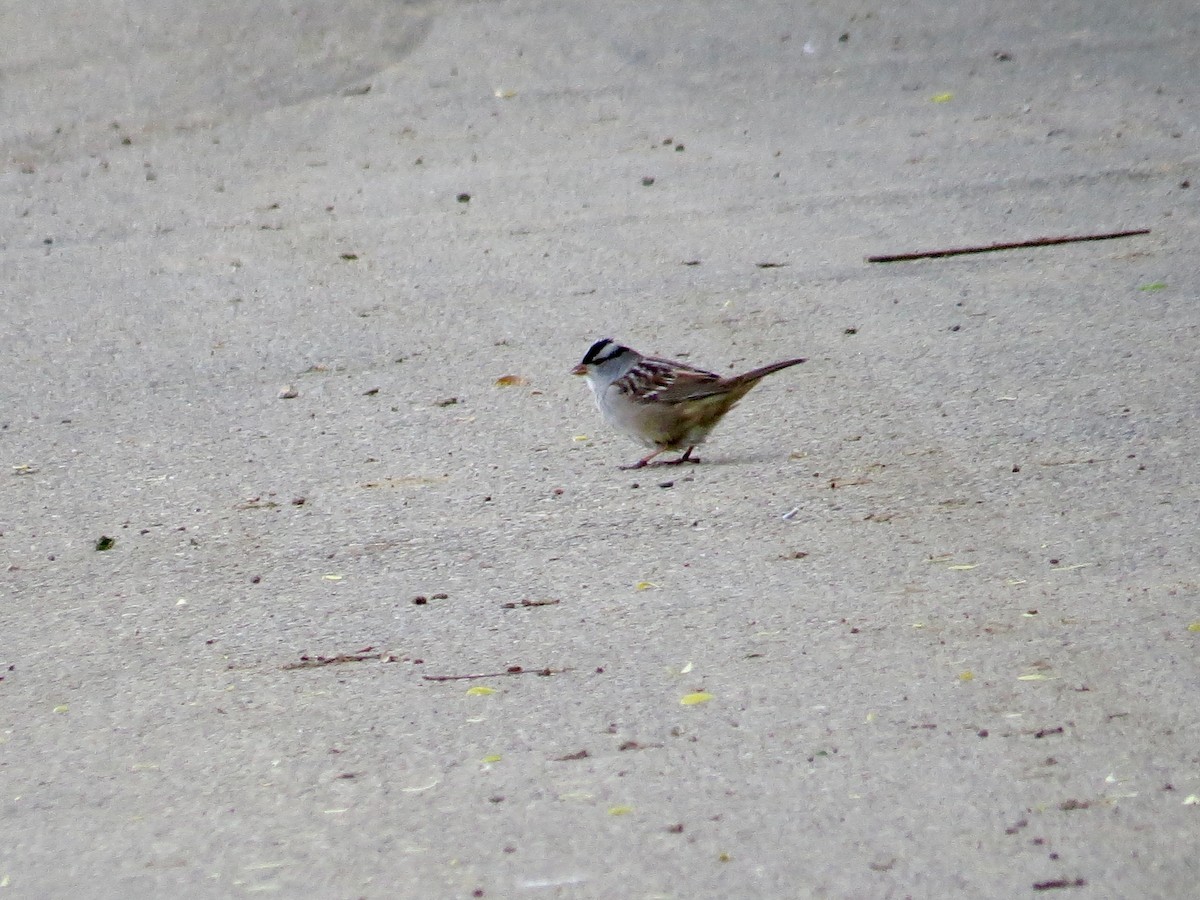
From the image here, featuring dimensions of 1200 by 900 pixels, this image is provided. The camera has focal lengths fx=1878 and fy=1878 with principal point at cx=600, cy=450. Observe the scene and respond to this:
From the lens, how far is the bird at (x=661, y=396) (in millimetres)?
7609

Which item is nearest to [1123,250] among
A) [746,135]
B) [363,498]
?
[746,135]

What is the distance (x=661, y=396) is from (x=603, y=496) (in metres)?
0.54

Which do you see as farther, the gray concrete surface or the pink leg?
the pink leg

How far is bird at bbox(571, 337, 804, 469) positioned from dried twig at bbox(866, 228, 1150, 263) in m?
3.06

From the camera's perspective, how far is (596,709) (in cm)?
521

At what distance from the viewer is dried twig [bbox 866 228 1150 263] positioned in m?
10.6

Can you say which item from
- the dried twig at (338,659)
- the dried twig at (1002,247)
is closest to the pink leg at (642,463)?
the dried twig at (338,659)

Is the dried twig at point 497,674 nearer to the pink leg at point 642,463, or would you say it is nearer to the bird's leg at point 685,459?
the pink leg at point 642,463

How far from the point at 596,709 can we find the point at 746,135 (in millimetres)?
9248

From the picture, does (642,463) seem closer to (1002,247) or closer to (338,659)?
(338,659)

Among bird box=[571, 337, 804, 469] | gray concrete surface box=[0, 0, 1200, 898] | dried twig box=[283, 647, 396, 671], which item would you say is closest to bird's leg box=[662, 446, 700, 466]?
bird box=[571, 337, 804, 469]

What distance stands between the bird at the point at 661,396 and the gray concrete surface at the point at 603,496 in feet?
0.61

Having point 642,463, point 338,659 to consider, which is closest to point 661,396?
point 642,463

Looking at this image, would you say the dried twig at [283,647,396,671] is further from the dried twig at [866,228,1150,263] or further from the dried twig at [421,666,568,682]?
the dried twig at [866,228,1150,263]
